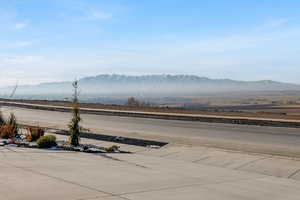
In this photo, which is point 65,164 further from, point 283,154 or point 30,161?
point 283,154

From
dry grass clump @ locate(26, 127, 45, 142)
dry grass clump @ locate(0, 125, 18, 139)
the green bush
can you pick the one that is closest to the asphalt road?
dry grass clump @ locate(26, 127, 45, 142)

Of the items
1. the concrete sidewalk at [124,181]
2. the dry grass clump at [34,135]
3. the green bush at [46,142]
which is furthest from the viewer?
the dry grass clump at [34,135]

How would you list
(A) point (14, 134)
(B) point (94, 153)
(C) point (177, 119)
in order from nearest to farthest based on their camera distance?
(B) point (94, 153) < (A) point (14, 134) < (C) point (177, 119)

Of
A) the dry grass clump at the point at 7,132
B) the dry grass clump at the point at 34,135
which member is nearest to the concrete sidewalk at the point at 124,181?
the dry grass clump at the point at 34,135

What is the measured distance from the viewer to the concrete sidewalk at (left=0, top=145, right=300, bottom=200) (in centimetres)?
832

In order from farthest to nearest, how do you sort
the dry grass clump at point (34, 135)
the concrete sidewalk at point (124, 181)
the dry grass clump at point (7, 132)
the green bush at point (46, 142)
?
the dry grass clump at point (7, 132) < the dry grass clump at point (34, 135) < the green bush at point (46, 142) < the concrete sidewalk at point (124, 181)

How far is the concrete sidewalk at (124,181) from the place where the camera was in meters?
8.32

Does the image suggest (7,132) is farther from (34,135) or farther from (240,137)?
(240,137)

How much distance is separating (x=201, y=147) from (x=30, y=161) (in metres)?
8.48

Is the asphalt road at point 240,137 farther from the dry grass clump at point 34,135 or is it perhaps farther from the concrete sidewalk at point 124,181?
the dry grass clump at point 34,135

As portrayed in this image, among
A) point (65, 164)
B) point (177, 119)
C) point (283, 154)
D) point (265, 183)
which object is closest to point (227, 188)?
point (265, 183)

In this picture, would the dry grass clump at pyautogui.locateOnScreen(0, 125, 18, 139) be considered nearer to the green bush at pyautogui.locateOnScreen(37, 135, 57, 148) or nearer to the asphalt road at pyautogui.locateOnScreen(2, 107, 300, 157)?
the green bush at pyautogui.locateOnScreen(37, 135, 57, 148)

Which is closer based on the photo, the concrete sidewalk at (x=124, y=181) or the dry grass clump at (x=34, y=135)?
the concrete sidewalk at (x=124, y=181)

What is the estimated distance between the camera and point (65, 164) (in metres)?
12.0
